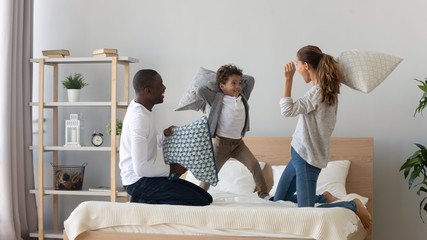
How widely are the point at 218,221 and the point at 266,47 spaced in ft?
7.31

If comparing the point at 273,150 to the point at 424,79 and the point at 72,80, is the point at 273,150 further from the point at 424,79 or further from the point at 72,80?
the point at 72,80

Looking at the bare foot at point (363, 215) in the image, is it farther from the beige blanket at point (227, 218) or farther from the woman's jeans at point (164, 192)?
the woman's jeans at point (164, 192)

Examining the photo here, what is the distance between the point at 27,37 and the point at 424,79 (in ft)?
10.2

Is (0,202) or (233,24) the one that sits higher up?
(233,24)

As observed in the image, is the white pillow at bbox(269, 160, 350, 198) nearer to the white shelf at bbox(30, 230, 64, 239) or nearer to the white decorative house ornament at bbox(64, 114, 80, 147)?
the white decorative house ornament at bbox(64, 114, 80, 147)

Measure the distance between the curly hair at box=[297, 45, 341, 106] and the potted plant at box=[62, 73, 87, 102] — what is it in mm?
2256

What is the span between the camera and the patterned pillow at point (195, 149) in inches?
117

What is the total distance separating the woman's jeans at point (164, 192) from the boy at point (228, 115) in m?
0.45

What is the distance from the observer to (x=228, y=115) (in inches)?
135

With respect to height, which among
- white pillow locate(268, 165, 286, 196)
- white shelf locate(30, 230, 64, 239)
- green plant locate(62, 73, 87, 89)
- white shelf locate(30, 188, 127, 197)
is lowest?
white shelf locate(30, 230, 64, 239)

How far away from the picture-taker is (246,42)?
4695mm

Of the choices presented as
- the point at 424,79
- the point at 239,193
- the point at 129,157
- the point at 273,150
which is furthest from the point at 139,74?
the point at 424,79

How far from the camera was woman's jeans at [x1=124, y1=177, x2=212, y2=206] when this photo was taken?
3033mm

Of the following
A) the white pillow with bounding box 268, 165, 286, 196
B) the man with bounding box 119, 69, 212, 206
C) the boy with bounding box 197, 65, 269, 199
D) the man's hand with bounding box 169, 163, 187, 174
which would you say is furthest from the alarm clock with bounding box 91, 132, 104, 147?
the man's hand with bounding box 169, 163, 187, 174
